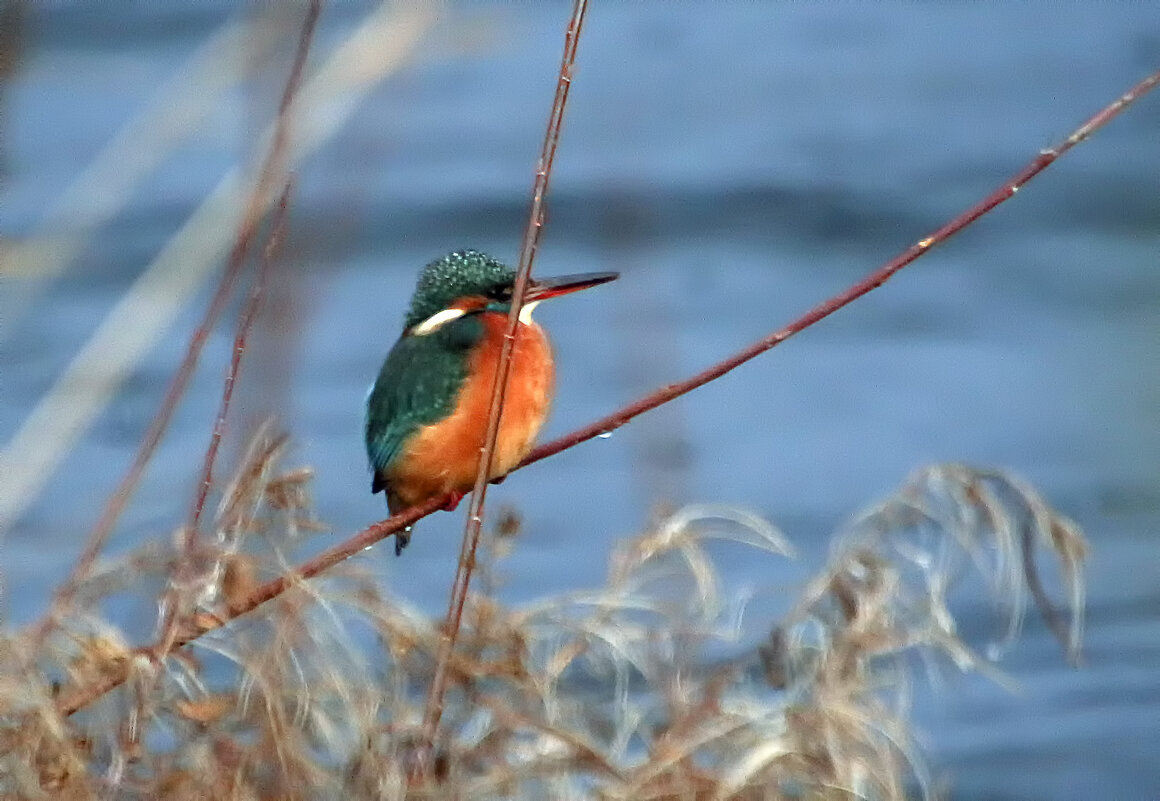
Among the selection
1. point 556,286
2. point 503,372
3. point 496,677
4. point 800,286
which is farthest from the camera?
point 800,286

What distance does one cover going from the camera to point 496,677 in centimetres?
189

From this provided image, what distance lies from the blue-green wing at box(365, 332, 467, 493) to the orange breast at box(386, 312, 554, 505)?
2cm

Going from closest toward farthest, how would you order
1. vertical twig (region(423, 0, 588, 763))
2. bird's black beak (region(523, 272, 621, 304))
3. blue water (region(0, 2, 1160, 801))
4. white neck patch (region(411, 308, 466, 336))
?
vertical twig (region(423, 0, 588, 763)), bird's black beak (region(523, 272, 621, 304)), white neck patch (region(411, 308, 466, 336)), blue water (region(0, 2, 1160, 801))

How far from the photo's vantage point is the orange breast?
103 inches

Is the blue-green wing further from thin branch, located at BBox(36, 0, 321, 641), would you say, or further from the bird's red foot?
thin branch, located at BBox(36, 0, 321, 641)

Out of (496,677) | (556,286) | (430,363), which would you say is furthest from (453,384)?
(496,677)

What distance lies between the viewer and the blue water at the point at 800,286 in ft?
13.4

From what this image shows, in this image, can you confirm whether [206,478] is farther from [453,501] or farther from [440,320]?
[440,320]

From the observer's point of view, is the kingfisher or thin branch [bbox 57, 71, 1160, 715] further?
the kingfisher

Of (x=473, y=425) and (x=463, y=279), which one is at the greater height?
(x=463, y=279)

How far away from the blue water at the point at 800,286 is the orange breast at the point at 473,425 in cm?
22

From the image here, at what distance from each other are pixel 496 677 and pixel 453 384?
36.0 inches

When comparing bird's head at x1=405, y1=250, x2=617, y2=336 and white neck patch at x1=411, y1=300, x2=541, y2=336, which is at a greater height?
bird's head at x1=405, y1=250, x2=617, y2=336

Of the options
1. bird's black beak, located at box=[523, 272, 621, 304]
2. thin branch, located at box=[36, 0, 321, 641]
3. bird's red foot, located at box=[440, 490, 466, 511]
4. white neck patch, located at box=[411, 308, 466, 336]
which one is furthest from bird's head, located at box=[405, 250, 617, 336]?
thin branch, located at box=[36, 0, 321, 641]
